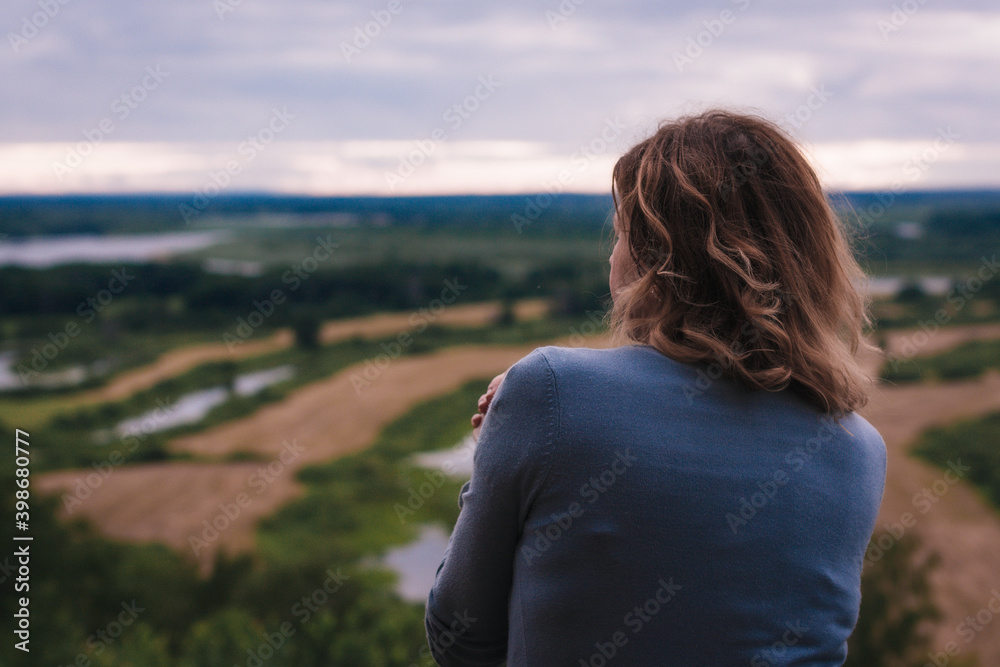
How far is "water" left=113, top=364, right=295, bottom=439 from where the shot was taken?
4428 cm

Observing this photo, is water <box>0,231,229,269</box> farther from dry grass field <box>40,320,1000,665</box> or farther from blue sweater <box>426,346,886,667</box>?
blue sweater <box>426,346,886,667</box>

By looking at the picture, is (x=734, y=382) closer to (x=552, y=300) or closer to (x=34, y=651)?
(x=34, y=651)

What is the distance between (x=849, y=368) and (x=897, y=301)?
51999 mm

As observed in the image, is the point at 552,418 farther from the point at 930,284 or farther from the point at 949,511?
the point at 930,284

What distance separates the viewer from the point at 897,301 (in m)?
47.2

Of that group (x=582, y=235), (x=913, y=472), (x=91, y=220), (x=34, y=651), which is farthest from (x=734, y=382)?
(x=91, y=220)

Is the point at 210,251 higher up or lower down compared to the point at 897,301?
lower down

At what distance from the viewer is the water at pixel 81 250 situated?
60656mm

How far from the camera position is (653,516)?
1.07 m

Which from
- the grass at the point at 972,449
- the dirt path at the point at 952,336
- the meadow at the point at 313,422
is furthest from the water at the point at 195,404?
the dirt path at the point at 952,336

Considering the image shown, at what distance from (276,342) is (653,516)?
6183 centimetres
